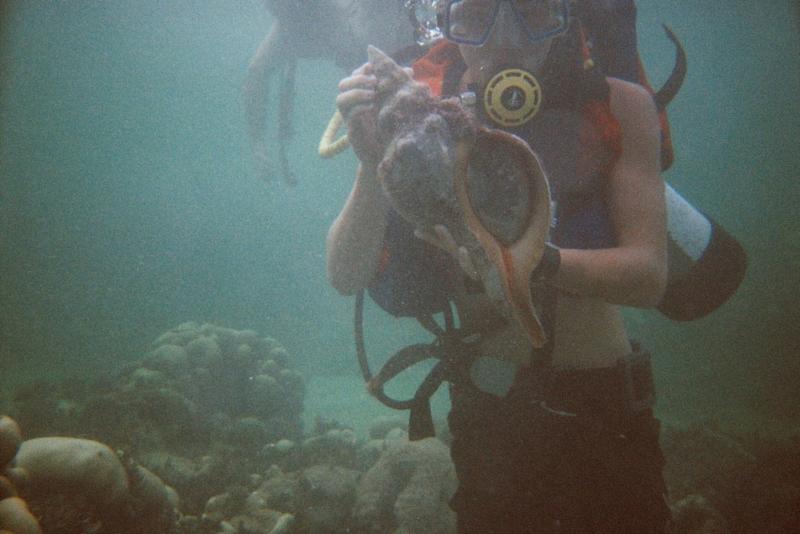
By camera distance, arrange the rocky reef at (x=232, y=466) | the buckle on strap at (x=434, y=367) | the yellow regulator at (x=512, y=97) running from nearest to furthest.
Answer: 1. the yellow regulator at (x=512, y=97)
2. the buckle on strap at (x=434, y=367)
3. the rocky reef at (x=232, y=466)

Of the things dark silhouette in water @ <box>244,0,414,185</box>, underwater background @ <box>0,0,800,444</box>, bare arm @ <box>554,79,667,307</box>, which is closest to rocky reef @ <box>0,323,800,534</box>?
bare arm @ <box>554,79,667,307</box>

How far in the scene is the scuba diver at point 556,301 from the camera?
2.04 metres

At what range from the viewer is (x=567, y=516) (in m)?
2.20

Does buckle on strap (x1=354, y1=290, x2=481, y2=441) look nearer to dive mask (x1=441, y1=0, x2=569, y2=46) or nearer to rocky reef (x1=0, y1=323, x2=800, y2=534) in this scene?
dive mask (x1=441, y1=0, x2=569, y2=46)

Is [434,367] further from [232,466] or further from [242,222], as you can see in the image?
[242,222]

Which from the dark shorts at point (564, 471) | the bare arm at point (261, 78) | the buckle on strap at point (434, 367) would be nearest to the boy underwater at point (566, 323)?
the dark shorts at point (564, 471)

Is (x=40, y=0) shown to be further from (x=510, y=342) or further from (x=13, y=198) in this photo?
(x=510, y=342)

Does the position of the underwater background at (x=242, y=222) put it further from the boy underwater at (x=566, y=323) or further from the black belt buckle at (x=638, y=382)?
the boy underwater at (x=566, y=323)

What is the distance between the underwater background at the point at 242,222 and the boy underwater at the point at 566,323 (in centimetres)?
1102

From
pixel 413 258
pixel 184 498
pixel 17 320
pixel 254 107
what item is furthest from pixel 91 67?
pixel 413 258

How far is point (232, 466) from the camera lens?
247 inches

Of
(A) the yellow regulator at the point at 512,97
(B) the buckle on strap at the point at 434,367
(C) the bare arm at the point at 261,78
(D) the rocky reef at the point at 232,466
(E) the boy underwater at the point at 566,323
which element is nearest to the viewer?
(A) the yellow regulator at the point at 512,97

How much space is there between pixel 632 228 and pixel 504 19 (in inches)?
51.5

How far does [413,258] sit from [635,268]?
123cm
